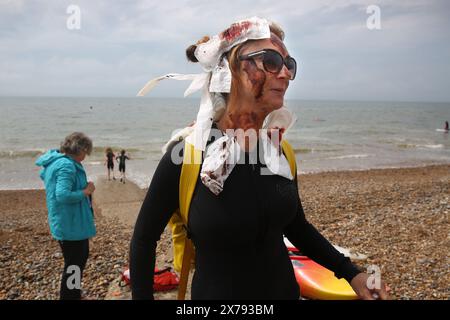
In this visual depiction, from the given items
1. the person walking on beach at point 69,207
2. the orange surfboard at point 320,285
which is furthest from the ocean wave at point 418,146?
the person walking on beach at point 69,207

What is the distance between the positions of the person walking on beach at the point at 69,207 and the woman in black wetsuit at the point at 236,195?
2957mm

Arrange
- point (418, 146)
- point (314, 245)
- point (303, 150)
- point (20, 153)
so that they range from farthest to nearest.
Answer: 1. point (418, 146)
2. point (303, 150)
3. point (20, 153)
4. point (314, 245)

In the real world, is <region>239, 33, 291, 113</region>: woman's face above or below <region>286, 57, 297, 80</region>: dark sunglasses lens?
below

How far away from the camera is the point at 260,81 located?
1666mm

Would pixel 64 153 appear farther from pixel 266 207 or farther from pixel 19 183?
pixel 19 183

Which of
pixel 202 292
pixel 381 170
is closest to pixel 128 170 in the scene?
pixel 381 170

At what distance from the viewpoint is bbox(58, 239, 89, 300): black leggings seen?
432 cm

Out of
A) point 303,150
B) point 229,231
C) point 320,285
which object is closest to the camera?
point 229,231

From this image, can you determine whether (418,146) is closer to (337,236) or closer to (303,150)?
(303,150)

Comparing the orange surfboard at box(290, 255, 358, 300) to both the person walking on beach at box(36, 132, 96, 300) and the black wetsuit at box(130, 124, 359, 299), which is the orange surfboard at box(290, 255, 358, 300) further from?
the black wetsuit at box(130, 124, 359, 299)

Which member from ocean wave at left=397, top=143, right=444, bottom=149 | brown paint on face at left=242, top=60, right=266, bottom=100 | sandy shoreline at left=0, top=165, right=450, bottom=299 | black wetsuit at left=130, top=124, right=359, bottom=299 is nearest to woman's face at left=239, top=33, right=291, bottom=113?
brown paint on face at left=242, top=60, right=266, bottom=100

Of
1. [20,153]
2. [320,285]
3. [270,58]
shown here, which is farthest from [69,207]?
[20,153]

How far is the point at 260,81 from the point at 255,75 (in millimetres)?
36
